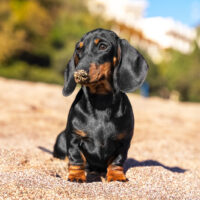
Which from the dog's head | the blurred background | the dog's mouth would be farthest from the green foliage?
the dog's mouth

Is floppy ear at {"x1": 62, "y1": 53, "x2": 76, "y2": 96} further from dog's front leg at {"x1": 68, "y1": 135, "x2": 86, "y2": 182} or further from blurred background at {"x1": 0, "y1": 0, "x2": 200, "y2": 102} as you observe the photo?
blurred background at {"x1": 0, "y1": 0, "x2": 200, "y2": 102}

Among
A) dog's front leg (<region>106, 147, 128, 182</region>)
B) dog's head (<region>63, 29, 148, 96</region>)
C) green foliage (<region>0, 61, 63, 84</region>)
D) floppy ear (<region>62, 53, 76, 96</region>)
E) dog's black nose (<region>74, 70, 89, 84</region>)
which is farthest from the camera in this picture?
green foliage (<region>0, 61, 63, 84</region>)

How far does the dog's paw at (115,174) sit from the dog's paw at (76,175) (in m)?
0.21

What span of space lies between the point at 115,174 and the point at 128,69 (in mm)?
849

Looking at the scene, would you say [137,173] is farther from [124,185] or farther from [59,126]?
[59,126]

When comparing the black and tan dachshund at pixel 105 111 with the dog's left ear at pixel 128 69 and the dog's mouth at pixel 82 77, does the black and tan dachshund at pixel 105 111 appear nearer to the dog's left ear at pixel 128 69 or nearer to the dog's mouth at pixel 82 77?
the dog's left ear at pixel 128 69

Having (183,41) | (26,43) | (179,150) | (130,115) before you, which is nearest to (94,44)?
(130,115)

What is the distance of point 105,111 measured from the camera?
2.52 meters

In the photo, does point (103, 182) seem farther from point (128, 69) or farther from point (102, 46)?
point (102, 46)

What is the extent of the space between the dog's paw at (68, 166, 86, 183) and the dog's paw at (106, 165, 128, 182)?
0.21 meters

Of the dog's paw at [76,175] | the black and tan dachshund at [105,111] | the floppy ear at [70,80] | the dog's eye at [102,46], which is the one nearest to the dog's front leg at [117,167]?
the black and tan dachshund at [105,111]

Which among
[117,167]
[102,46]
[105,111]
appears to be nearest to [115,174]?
[117,167]

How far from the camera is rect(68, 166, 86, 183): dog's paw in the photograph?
7.93 feet

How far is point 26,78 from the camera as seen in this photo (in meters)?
23.2
